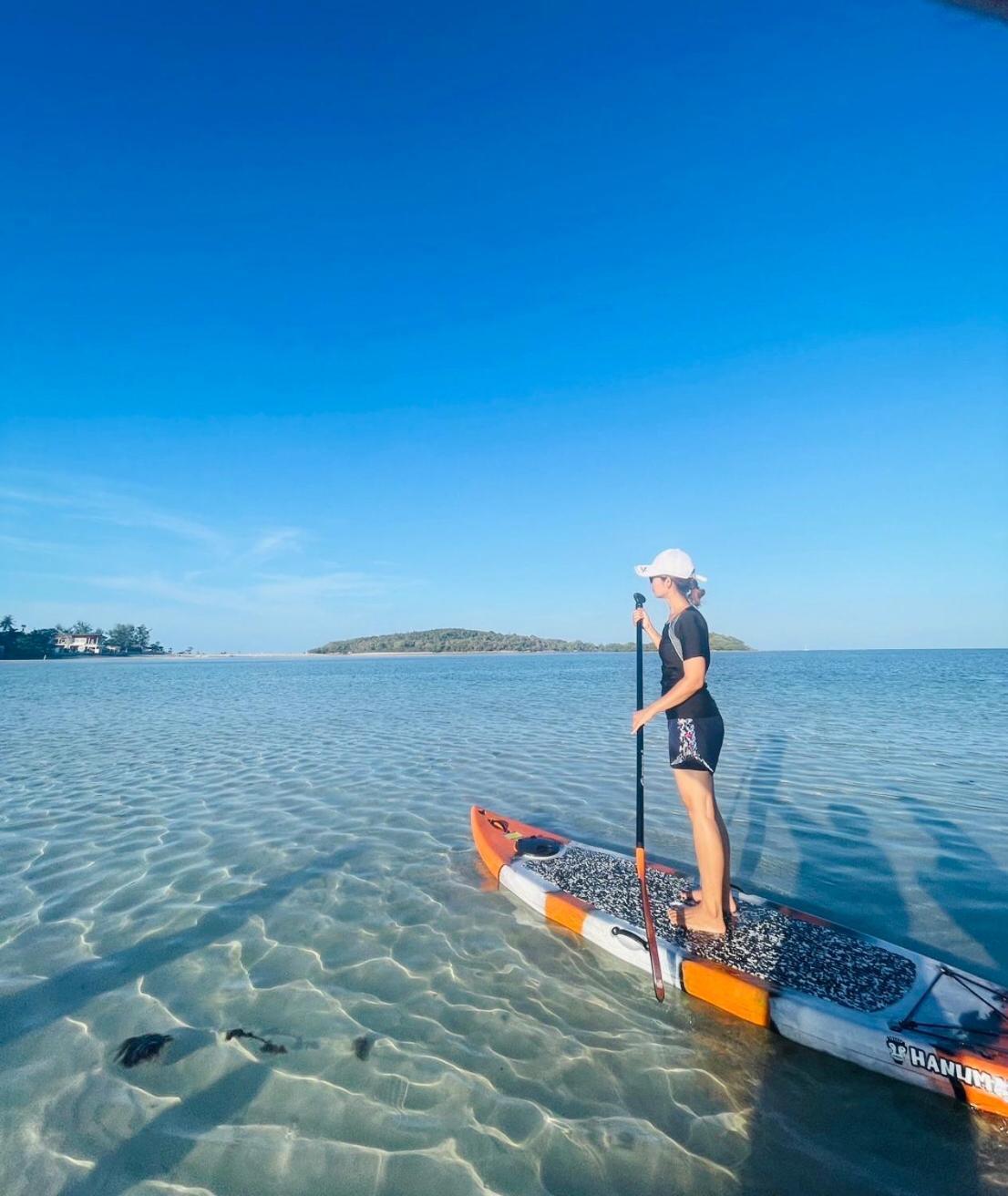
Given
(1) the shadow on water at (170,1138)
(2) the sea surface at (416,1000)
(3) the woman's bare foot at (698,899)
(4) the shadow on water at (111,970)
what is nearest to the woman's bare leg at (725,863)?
(3) the woman's bare foot at (698,899)

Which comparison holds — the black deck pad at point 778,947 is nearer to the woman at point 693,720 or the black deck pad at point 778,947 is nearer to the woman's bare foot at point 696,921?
the woman's bare foot at point 696,921

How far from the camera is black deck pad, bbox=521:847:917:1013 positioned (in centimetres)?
504

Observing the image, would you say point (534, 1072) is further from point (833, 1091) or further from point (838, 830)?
point (838, 830)

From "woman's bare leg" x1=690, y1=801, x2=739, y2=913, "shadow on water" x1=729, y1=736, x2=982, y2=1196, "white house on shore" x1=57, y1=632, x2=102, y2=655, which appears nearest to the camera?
"shadow on water" x1=729, y1=736, x2=982, y2=1196

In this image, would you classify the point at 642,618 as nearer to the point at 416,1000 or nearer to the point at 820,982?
the point at 820,982

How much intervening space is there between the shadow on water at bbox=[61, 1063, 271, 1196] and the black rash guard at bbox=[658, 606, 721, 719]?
14.7 ft

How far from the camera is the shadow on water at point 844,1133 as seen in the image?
3.62m

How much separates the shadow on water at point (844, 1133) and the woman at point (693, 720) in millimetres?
1276

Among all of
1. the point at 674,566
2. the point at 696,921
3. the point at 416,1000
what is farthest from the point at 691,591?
the point at 416,1000

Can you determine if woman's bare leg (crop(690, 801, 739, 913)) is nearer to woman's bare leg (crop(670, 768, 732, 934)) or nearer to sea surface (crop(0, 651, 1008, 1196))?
woman's bare leg (crop(670, 768, 732, 934))

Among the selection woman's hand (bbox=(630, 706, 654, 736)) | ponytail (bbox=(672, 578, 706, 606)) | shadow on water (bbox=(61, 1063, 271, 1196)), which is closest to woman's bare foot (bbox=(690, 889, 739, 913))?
woman's hand (bbox=(630, 706, 654, 736))

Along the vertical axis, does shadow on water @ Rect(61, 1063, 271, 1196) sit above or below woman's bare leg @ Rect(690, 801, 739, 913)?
below

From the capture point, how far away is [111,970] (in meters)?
5.94

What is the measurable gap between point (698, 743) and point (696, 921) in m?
1.91
